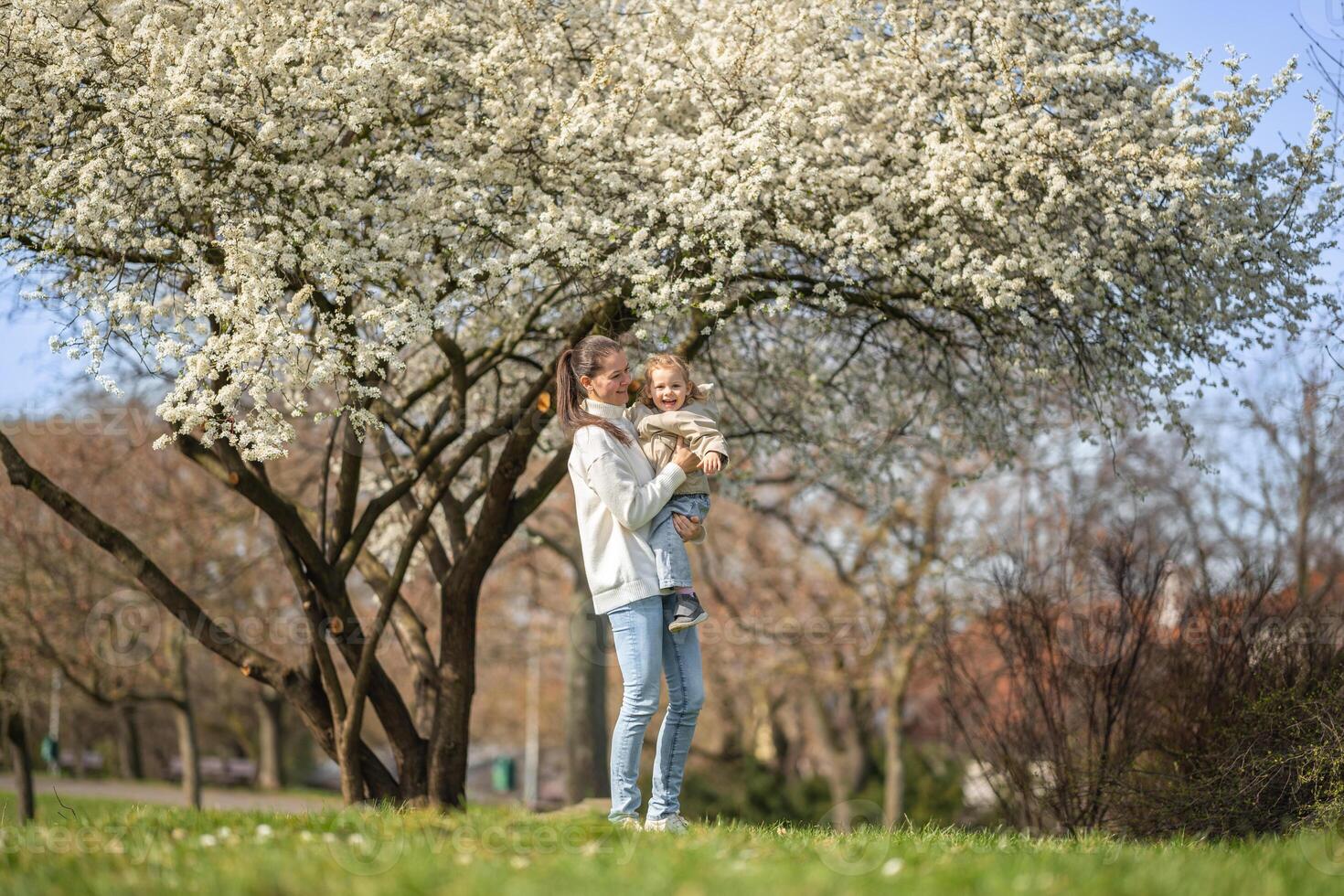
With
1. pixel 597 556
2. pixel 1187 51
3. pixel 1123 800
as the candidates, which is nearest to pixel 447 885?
pixel 597 556

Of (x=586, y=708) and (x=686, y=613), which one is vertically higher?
(x=686, y=613)

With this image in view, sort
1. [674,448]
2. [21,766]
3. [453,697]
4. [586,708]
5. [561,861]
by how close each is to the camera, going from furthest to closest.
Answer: [586,708] < [21,766] < [453,697] < [674,448] < [561,861]

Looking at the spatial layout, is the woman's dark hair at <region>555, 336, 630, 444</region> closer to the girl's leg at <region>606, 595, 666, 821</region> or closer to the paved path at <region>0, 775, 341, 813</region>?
the girl's leg at <region>606, 595, 666, 821</region>

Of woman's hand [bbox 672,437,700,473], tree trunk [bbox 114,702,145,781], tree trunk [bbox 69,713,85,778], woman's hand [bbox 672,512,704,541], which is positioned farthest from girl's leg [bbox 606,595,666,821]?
tree trunk [bbox 114,702,145,781]

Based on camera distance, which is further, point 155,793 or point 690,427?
point 155,793

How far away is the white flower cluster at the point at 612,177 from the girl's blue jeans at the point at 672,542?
248 cm

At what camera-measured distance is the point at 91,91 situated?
7.37 m

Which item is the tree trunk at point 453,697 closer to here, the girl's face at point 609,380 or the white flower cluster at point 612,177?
the white flower cluster at point 612,177

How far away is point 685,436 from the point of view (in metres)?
5.22

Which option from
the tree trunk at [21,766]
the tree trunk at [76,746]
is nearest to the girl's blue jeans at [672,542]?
the tree trunk at [21,766]

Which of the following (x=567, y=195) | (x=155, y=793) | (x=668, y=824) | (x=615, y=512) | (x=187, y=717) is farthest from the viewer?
(x=155, y=793)

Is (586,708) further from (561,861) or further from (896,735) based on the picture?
(561,861)

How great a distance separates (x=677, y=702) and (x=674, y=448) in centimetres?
104

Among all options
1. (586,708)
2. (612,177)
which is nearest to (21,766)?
(586,708)
